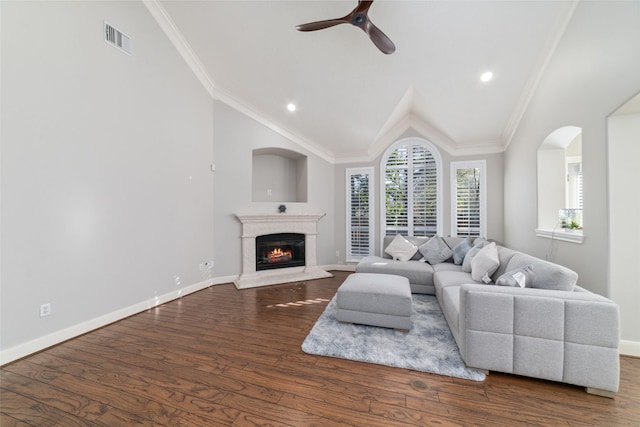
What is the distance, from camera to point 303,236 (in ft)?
17.4

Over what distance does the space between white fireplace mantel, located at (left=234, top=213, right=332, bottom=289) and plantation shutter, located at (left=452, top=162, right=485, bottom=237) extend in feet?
9.60

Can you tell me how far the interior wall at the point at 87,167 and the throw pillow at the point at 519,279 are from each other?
4072 mm

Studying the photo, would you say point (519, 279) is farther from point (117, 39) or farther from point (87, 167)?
point (117, 39)

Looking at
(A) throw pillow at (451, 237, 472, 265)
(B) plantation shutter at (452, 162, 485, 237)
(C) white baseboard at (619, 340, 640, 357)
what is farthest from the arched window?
(C) white baseboard at (619, 340, 640, 357)

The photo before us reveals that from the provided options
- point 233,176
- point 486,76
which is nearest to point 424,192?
point 486,76

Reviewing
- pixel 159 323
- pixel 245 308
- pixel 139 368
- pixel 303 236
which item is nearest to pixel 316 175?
pixel 303 236

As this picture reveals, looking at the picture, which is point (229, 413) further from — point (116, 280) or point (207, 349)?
point (116, 280)

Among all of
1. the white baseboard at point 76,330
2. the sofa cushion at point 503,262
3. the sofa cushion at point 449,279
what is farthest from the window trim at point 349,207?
the white baseboard at point 76,330

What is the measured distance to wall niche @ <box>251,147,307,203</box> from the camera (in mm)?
5258

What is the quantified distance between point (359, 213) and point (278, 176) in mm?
2112

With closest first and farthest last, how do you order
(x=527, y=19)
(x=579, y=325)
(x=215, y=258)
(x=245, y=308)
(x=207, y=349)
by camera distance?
(x=579, y=325)
(x=207, y=349)
(x=527, y=19)
(x=245, y=308)
(x=215, y=258)

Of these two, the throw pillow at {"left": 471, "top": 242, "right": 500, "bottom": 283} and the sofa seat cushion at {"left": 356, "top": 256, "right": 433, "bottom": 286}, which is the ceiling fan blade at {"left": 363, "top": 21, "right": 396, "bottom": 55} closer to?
the throw pillow at {"left": 471, "top": 242, "right": 500, "bottom": 283}

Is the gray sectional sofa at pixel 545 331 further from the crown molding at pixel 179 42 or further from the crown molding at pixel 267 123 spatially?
the crown molding at pixel 179 42

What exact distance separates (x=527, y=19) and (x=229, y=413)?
4588mm
